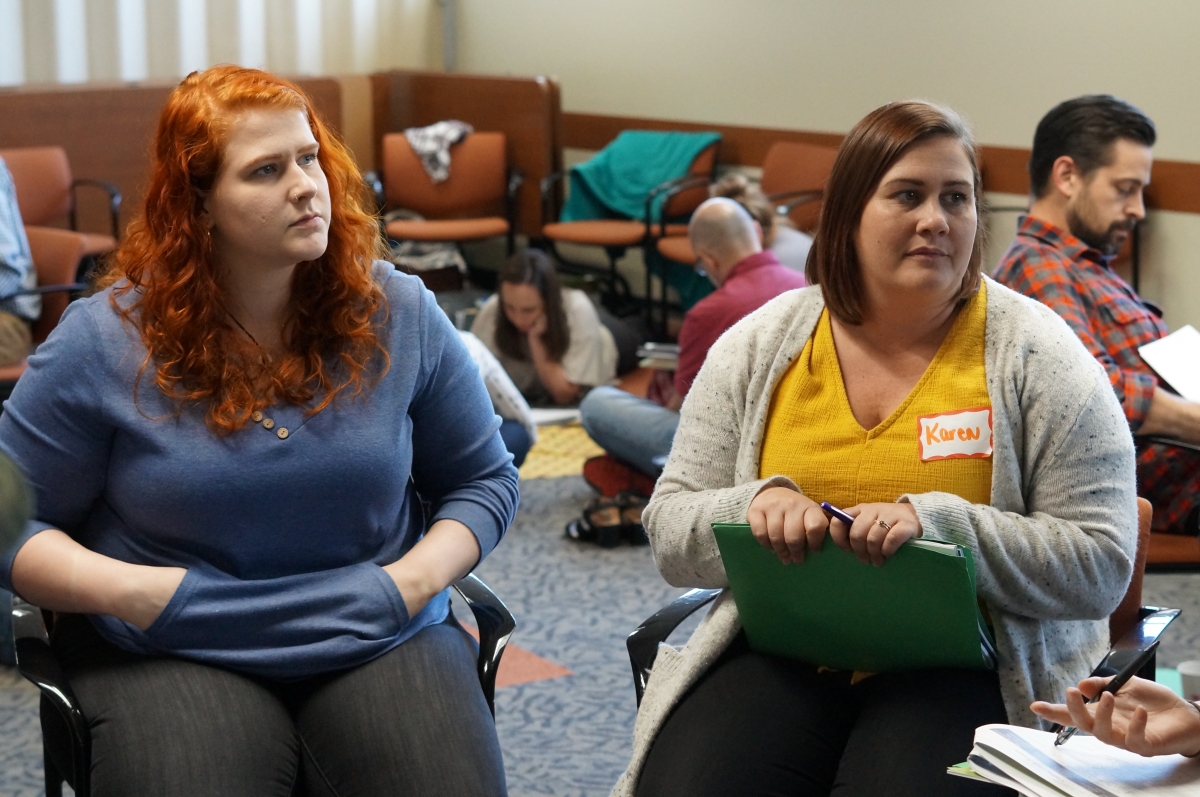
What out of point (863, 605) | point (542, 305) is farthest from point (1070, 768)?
point (542, 305)

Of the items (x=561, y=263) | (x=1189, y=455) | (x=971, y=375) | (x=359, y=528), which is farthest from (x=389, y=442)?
(x=561, y=263)

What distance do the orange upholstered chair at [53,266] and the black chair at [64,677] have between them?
2770 millimetres

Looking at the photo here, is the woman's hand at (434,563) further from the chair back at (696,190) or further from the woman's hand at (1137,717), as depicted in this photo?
the chair back at (696,190)

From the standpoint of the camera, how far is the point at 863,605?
1.54 meters

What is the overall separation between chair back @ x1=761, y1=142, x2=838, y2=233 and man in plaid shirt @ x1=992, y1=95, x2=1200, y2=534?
2868mm

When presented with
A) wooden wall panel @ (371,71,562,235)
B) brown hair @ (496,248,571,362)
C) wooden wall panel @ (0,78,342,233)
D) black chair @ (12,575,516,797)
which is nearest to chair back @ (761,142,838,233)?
brown hair @ (496,248,571,362)

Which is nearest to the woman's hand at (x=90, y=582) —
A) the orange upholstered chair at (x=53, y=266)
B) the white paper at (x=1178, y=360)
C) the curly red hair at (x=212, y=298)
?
the curly red hair at (x=212, y=298)

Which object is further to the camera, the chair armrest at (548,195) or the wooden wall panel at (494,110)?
the wooden wall panel at (494,110)

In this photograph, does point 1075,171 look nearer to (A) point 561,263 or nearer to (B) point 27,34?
(A) point 561,263

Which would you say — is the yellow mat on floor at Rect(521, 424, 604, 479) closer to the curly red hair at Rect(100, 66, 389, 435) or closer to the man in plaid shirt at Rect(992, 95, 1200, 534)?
the man in plaid shirt at Rect(992, 95, 1200, 534)

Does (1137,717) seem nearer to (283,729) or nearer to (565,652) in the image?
(283,729)

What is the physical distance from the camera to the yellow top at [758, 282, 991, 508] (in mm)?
1655

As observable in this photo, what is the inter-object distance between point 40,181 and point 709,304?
349cm

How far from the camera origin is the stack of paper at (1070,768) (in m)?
1.25
